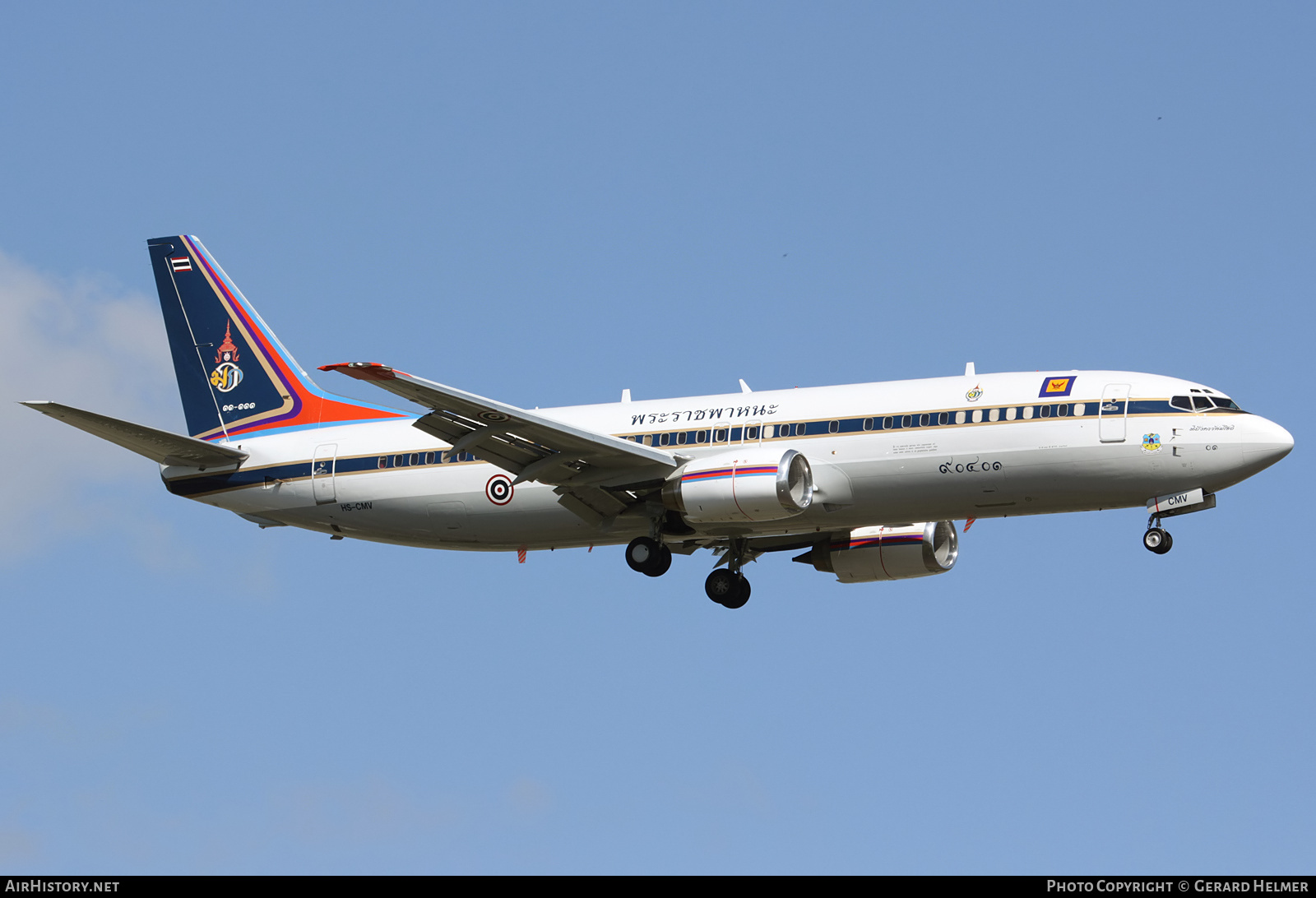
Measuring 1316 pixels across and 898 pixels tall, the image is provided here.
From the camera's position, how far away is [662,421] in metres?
44.0

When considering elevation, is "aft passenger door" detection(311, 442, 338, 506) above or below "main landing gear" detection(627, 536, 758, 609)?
A: above

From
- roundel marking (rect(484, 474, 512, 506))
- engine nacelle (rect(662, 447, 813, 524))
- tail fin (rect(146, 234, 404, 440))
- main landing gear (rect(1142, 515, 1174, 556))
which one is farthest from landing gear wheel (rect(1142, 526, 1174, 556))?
tail fin (rect(146, 234, 404, 440))

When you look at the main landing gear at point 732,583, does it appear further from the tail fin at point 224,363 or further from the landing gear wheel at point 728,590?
the tail fin at point 224,363

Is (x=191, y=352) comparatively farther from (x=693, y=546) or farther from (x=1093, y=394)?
(x=1093, y=394)

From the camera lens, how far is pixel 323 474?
46750mm

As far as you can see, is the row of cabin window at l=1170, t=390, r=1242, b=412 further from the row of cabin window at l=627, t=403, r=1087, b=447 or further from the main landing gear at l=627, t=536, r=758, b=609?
the main landing gear at l=627, t=536, r=758, b=609

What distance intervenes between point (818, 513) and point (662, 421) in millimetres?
5262

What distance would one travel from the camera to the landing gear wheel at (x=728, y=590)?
46.4 meters

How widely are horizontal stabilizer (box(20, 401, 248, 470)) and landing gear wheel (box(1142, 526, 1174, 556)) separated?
25054mm

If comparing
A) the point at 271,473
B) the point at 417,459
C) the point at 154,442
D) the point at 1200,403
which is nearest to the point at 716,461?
the point at 417,459

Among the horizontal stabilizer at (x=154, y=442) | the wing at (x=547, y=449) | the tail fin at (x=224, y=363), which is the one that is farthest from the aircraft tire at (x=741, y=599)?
the horizontal stabilizer at (x=154, y=442)

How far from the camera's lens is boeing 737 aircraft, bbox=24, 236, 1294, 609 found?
128 feet
